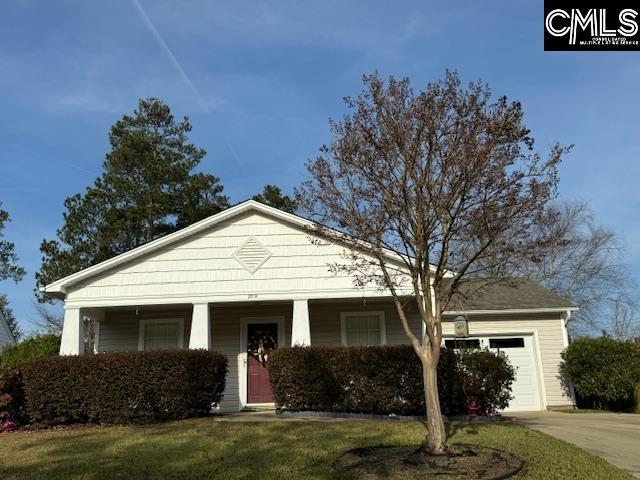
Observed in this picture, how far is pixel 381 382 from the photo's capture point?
10805 millimetres

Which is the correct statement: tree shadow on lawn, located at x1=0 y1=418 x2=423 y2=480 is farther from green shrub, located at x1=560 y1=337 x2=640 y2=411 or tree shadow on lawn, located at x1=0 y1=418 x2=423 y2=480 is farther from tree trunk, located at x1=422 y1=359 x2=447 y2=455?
green shrub, located at x1=560 y1=337 x2=640 y2=411

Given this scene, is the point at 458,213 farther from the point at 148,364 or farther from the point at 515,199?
the point at 148,364

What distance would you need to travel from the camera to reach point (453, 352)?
11172 millimetres

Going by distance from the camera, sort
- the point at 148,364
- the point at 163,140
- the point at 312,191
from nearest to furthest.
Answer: the point at 312,191 < the point at 148,364 < the point at 163,140

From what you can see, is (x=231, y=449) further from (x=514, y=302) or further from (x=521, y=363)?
(x=514, y=302)

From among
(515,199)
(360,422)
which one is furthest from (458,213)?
(360,422)

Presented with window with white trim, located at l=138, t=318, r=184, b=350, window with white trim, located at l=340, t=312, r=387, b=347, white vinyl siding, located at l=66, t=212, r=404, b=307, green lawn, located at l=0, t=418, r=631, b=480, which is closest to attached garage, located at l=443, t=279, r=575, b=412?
window with white trim, located at l=340, t=312, r=387, b=347

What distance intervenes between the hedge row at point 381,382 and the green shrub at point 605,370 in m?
5.01

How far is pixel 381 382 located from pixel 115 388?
5.37 meters

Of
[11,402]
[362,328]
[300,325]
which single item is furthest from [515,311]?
[11,402]

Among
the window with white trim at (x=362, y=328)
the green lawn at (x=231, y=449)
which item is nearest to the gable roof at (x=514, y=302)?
the window with white trim at (x=362, y=328)

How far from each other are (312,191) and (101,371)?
640 centimetres

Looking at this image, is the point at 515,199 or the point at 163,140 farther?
the point at 163,140

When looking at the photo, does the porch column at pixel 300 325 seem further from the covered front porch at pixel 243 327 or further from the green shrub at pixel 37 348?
the green shrub at pixel 37 348
